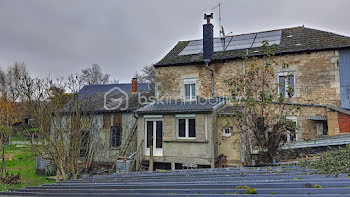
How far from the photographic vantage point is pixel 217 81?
1617cm

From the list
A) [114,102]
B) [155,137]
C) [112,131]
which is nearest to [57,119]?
[112,131]

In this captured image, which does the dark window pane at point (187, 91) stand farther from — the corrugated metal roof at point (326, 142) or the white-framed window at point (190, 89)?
the corrugated metal roof at point (326, 142)

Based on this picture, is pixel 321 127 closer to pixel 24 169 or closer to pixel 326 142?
pixel 326 142

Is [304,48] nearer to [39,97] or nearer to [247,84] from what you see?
[247,84]

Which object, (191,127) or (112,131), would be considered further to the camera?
(112,131)

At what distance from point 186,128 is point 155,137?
208 cm

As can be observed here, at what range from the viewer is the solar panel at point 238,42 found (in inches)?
661

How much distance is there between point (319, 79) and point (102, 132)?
1414cm

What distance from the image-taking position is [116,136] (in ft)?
57.2

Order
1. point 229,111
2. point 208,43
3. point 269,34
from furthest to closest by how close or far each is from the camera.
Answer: point 269,34 < point 208,43 < point 229,111

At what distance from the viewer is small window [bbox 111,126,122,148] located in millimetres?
17328

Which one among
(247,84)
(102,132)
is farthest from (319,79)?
(102,132)

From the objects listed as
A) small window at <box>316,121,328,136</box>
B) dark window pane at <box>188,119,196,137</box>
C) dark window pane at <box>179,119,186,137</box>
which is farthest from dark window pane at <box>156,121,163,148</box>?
small window at <box>316,121,328,136</box>

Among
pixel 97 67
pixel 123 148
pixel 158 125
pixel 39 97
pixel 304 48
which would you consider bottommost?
pixel 123 148
